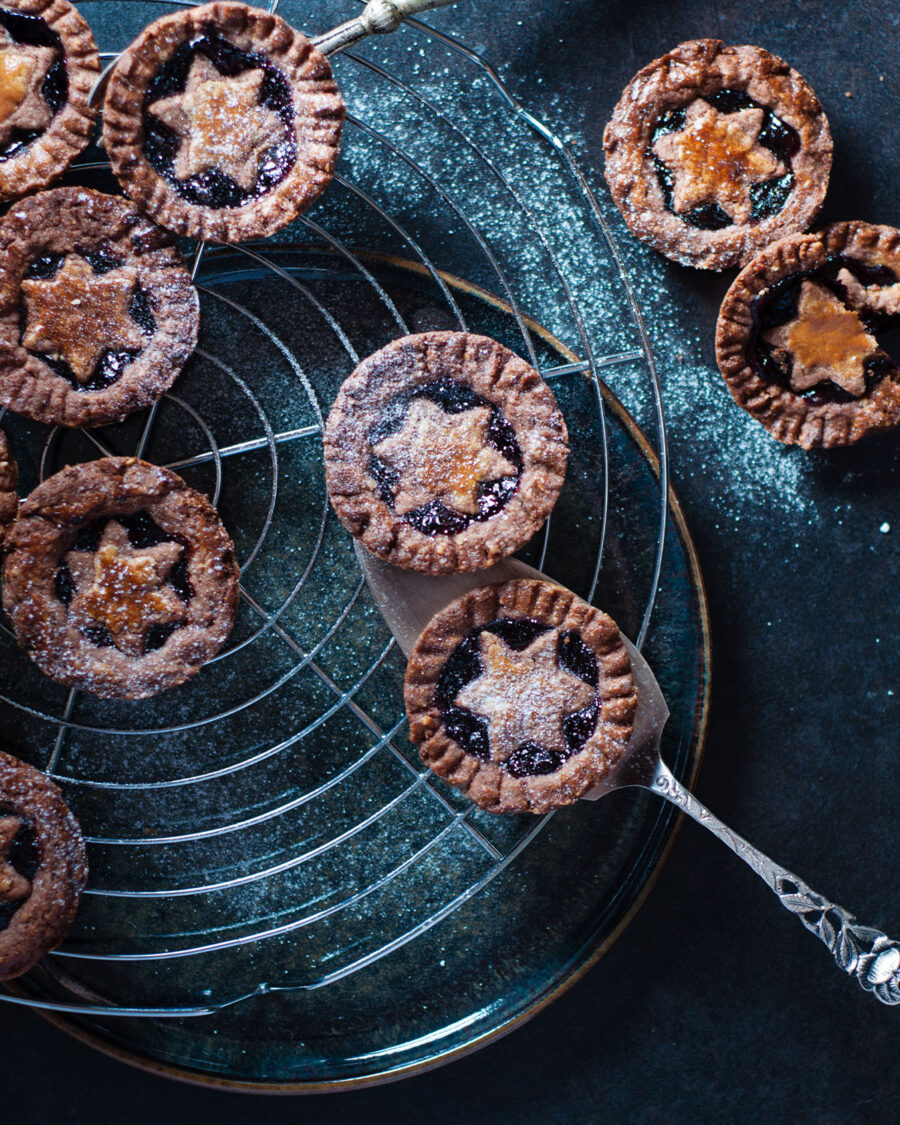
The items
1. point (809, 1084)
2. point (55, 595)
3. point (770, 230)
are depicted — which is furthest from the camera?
point (809, 1084)

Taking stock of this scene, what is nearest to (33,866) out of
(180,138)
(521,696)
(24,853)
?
(24,853)

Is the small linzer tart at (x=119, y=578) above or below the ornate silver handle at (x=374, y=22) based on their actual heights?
below

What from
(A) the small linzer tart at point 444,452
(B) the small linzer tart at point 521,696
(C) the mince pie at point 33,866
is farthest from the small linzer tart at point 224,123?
(C) the mince pie at point 33,866

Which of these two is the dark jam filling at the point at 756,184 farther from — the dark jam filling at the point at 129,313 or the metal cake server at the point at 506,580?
the dark jam filling at the point at 129,313

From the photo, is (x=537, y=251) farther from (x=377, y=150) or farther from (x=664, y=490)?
(x=664, y=490)

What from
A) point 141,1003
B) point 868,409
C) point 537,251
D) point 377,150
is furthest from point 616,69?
point 141,1003
